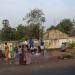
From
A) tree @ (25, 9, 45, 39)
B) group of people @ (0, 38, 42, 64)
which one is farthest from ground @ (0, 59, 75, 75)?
tree @ (25, 9, 45, 39)

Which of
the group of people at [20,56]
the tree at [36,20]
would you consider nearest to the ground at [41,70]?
the group of people at [20,56]

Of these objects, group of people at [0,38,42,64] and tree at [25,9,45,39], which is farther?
tree at [25,9,45,39]

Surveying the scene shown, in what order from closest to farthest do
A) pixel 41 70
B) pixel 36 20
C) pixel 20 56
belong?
pixel 41 70
pixel 20 56
pixel 36 20

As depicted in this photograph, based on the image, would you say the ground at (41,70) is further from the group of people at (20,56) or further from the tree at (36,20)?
the tree at (36,20)

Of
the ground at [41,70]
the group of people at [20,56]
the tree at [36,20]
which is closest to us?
the ground at [41,70]

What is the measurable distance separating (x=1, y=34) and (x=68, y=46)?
33421mm

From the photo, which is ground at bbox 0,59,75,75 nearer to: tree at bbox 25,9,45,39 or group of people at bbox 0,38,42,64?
group of people at bbox 0,38,42,64

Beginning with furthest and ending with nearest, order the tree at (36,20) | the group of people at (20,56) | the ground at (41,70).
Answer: the tree at (36,20) → the group of people at (20,56) → the ground at (41,70)

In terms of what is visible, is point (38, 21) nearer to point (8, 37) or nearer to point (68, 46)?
point (68, 46)

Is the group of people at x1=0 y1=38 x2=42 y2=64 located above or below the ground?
above

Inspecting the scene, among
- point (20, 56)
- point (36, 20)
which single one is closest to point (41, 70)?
point (20, 56)

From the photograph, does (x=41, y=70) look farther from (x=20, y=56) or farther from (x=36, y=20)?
(x=36, y=20)

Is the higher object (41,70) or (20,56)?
(20,56)

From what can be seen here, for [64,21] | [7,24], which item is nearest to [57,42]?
[7,24]
